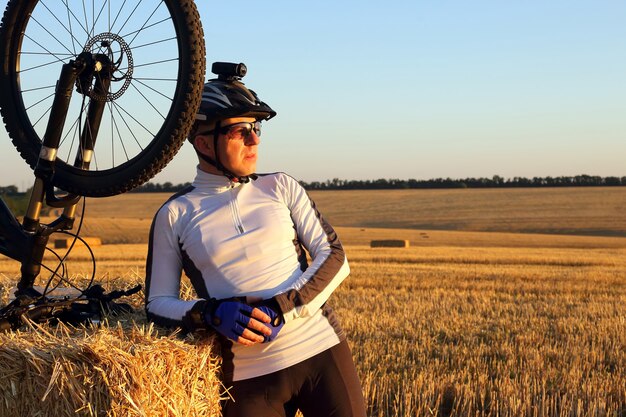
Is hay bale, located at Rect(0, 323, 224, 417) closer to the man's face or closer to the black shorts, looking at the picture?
the black shorts

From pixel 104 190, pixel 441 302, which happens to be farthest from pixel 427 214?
pixel 104 190

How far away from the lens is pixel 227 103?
362 cm

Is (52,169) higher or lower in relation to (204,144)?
lower

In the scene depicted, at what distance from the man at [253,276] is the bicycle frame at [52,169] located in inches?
36.8

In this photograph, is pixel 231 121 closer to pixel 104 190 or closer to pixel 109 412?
pixel 104 190

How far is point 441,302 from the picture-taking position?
12578mm

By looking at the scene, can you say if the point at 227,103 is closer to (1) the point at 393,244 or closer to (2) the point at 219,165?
(2) the point at 219,165

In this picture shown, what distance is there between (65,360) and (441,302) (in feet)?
33.1

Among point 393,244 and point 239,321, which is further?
point 393,244

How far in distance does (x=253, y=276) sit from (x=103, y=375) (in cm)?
76

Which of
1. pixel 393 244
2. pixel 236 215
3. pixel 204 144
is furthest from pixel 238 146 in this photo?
pixel 393 244

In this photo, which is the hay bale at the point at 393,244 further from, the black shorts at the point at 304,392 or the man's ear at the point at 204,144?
the black shorts at the point at 304,392

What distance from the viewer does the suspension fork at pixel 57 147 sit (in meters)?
4.17

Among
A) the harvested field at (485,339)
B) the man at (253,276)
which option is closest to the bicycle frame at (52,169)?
the harvested field at (485,339)
